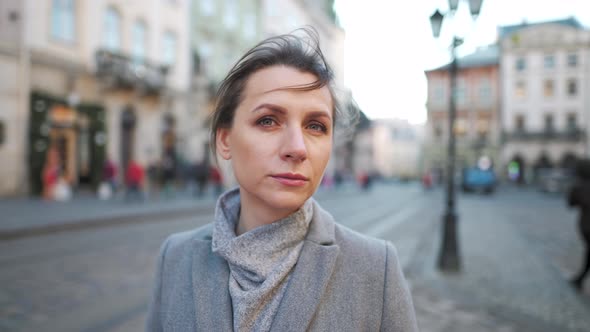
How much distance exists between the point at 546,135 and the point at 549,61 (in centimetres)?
831

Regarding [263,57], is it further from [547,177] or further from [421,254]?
[547,177]

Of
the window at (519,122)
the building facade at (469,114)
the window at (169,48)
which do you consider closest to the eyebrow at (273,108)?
the window at (169,48)

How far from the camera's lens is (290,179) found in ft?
3.89

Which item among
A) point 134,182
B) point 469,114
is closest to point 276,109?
point 134,182

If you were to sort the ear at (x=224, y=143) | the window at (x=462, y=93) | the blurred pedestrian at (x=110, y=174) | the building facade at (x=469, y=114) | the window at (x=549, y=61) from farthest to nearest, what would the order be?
the window at (x=462, y=93), the building facade at (x=469, y=114), the window at (x=549, y=61), the blurred pedestrian at (x=110, y=174), the ear at (x=224, y=143)

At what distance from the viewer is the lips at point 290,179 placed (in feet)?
3.87

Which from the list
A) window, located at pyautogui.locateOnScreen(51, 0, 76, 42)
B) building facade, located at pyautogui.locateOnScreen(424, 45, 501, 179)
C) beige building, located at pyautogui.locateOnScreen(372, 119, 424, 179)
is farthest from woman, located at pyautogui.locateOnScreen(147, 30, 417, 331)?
beige building, located at pyautogui.locateOnScreen(372, 119, 424, 179)

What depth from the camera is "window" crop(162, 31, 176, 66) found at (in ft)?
73.9

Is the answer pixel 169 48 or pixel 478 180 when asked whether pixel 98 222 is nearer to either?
pixel 169 48

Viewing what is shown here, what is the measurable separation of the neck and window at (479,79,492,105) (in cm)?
5420

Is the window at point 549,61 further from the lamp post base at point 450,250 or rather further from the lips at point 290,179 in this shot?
the lips at point 290,179

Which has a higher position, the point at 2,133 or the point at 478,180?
the point at 2,133

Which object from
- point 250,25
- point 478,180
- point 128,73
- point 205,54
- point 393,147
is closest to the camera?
point 128,73

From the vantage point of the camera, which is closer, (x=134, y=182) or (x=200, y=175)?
(x=134, y=182)
